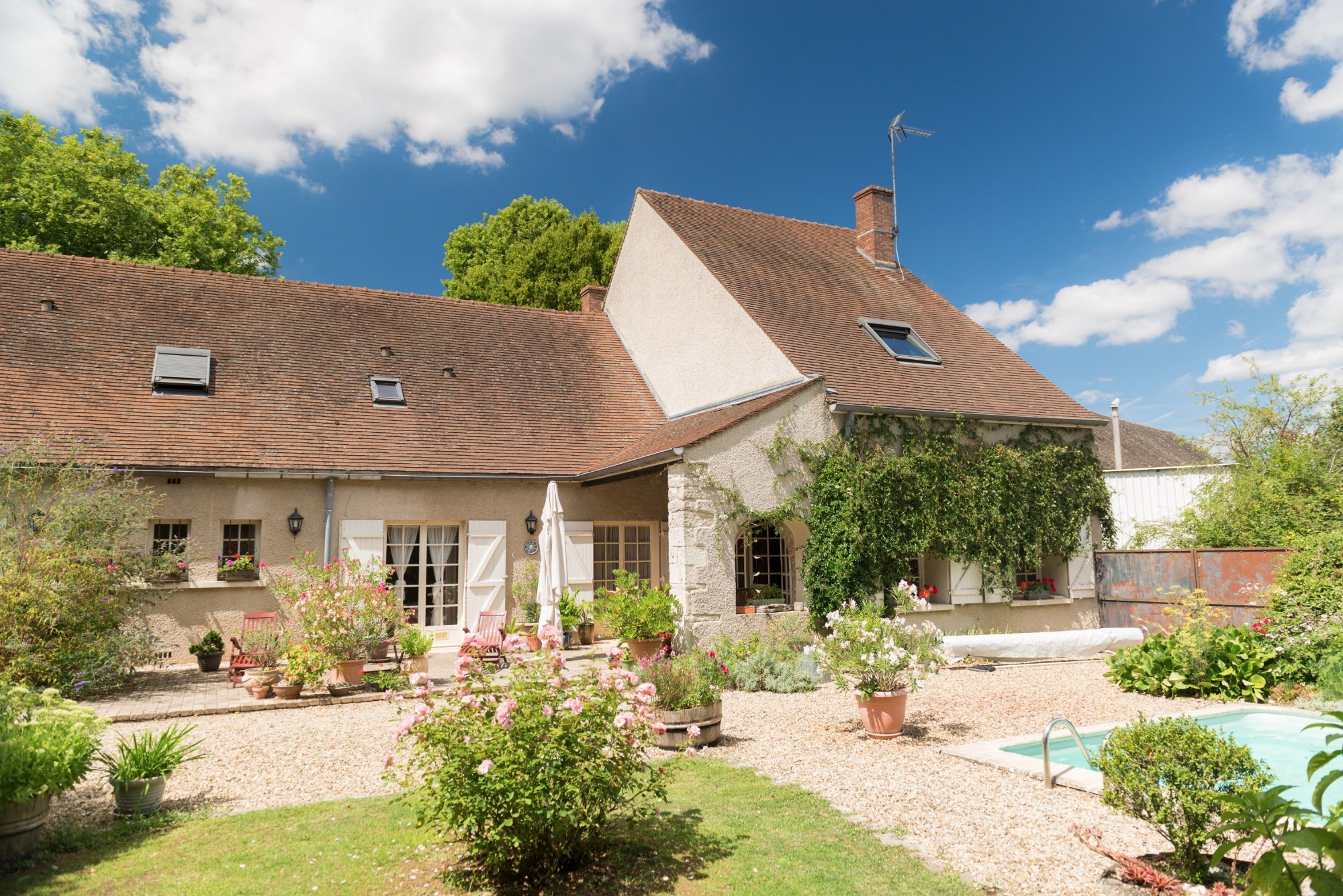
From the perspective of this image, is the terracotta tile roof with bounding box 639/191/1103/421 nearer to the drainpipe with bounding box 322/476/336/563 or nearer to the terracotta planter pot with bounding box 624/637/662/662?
the terracotta planter pot with bounding box 624/637/662/662

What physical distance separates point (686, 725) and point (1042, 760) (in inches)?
110

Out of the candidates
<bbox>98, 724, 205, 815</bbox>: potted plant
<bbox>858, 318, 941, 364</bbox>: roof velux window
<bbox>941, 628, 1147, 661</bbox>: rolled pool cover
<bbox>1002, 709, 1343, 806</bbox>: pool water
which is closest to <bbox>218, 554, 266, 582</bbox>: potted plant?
<bbox>98, 724, 205, 815</bbox>: potted plant

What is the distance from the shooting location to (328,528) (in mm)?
11852

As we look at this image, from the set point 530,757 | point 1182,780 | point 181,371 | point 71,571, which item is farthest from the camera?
point 181,371

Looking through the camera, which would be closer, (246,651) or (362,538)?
(246,651)

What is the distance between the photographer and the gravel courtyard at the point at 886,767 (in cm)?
456

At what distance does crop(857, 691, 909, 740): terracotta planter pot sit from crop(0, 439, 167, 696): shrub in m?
8.03

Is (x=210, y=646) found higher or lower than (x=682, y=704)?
higher

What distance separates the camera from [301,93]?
11492 mm

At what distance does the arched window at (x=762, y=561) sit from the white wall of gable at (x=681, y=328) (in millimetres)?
2480

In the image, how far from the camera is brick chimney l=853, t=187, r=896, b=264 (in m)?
18.0

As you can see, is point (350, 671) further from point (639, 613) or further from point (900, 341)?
point (900, 341)

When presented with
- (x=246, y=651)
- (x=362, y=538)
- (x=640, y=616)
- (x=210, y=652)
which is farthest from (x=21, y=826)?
(x=362, y=538)

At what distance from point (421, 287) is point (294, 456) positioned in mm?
14728
